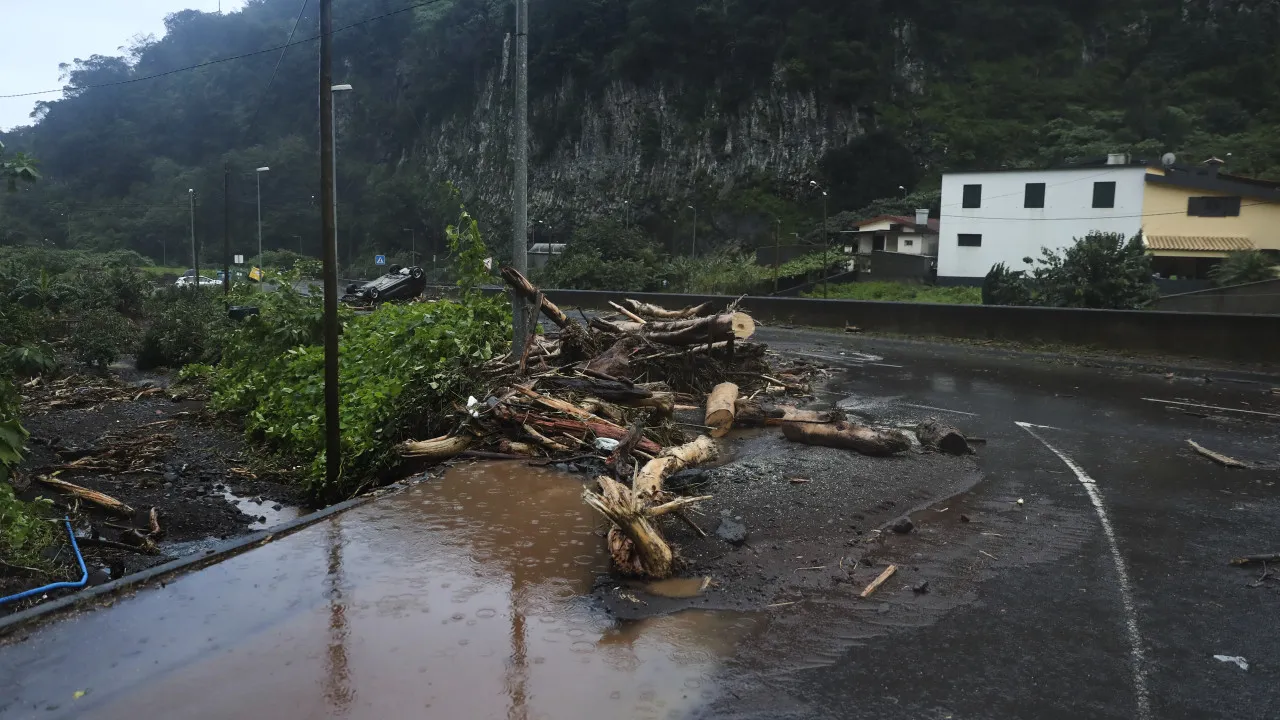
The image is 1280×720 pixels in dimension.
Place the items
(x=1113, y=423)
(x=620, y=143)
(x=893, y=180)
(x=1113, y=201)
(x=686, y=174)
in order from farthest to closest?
(x=620, y=143), (x=686, y=174), (x=893, y=180), (x=1113, y=201), (x=1113, y=423)

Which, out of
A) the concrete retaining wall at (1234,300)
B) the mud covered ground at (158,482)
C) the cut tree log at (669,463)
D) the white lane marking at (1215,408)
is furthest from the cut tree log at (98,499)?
the concrete retaining wall at (1234,300)

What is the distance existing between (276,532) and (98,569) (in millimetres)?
1642

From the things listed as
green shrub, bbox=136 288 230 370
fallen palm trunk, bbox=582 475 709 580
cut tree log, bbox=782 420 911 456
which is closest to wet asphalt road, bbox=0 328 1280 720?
fallen palm trunk, bbox=582 475 709 580

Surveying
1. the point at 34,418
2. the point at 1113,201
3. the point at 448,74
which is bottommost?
the point at 34,418

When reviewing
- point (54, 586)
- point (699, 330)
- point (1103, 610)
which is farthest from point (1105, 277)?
point (54, 586)

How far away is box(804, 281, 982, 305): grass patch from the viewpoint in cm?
4803

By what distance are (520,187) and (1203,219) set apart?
4721 centimetres

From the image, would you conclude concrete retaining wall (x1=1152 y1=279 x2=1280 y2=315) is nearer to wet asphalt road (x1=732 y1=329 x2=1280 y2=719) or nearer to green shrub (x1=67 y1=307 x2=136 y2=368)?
wet asphalt road (x1=732 y1=329 x2=1280 y2=719)

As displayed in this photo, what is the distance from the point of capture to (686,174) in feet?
267

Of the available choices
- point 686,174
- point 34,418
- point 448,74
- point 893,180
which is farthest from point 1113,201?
point 448,74

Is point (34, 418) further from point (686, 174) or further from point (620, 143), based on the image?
point (620, 143)

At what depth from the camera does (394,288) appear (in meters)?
34.0

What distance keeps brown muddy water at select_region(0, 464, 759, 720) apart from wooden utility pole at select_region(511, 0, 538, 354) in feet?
17.9

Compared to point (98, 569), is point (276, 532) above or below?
above
